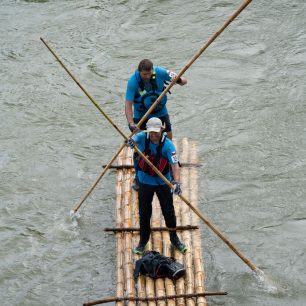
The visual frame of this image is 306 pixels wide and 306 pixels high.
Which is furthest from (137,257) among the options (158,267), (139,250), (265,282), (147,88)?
(147,88)

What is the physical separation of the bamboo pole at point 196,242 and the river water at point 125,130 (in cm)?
42

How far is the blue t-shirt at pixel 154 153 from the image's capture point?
7.09 m

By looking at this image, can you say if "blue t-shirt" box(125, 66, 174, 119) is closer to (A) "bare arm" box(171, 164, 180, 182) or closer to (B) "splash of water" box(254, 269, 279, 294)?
(A) "bare arm" box(171, 164, 180, 182)

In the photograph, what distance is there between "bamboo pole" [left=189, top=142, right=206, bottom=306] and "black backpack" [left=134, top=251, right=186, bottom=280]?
0.68 ft

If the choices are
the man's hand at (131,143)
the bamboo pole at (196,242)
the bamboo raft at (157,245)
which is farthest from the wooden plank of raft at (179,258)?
the man's hand at (131,143)

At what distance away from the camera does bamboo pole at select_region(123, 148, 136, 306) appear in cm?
732

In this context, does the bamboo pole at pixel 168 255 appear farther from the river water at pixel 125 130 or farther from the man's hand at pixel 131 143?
the man's hand at pixel 131 143

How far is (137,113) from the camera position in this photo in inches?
336

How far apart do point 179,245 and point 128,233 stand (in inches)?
31.0

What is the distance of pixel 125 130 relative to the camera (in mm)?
11953

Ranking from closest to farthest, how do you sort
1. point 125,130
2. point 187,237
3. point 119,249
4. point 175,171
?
point 175,171
point 119,249
point 187,237
point 125,130

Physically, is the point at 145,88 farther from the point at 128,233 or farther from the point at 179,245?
the point at 179,245

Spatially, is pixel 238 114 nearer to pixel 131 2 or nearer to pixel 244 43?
pixel 244 43

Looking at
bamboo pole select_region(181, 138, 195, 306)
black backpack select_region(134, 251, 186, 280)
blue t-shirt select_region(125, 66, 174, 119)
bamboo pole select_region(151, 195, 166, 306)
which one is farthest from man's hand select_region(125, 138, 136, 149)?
bamboo pole select_region(181, 138, 195, 306)
